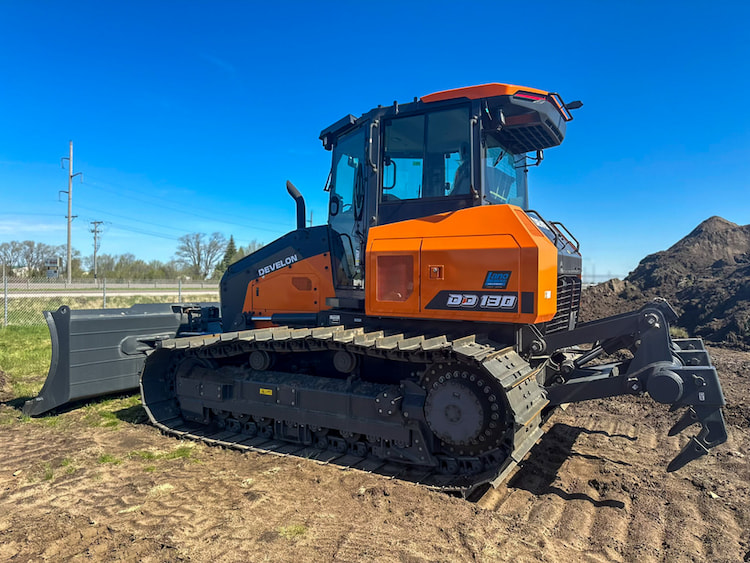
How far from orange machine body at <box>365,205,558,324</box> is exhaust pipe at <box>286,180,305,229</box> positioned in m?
1.42

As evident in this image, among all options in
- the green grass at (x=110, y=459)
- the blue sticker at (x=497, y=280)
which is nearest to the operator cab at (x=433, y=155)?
the blue sticker at (x=497, y=280)

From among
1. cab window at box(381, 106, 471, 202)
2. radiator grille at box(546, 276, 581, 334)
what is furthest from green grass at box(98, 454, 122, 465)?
radiator grille at box(546, 276, 581, 334)

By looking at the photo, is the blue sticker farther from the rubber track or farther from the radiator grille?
the radiator grille

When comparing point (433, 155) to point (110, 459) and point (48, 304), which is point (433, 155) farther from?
point (48, 304)

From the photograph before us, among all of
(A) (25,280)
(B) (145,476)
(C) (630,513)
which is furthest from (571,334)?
(A) (25,280)

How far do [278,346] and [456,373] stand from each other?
6.46 feet

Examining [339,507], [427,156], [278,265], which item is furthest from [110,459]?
[427,156]

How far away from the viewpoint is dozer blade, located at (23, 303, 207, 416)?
626 cm

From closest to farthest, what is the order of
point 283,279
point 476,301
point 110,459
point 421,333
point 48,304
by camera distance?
point 476,301, point 421,333, point 110,459, point 283,279, point 48,304

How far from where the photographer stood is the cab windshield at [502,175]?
16.1ft

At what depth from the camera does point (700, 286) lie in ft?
57.4

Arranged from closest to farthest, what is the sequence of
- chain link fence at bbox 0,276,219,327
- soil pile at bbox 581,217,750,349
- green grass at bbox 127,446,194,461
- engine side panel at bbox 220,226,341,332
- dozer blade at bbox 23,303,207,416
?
green grass at bbox 127,446,194,461, engine side panel at bbox 220,226,341,332, dozer blade at bbox 23,303,207,416, soil pile at bbox 581,217,750,349, chain link fence at bbox 0,276,219,327

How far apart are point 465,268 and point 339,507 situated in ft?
7.47

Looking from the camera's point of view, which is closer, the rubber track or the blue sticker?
the rubber track
